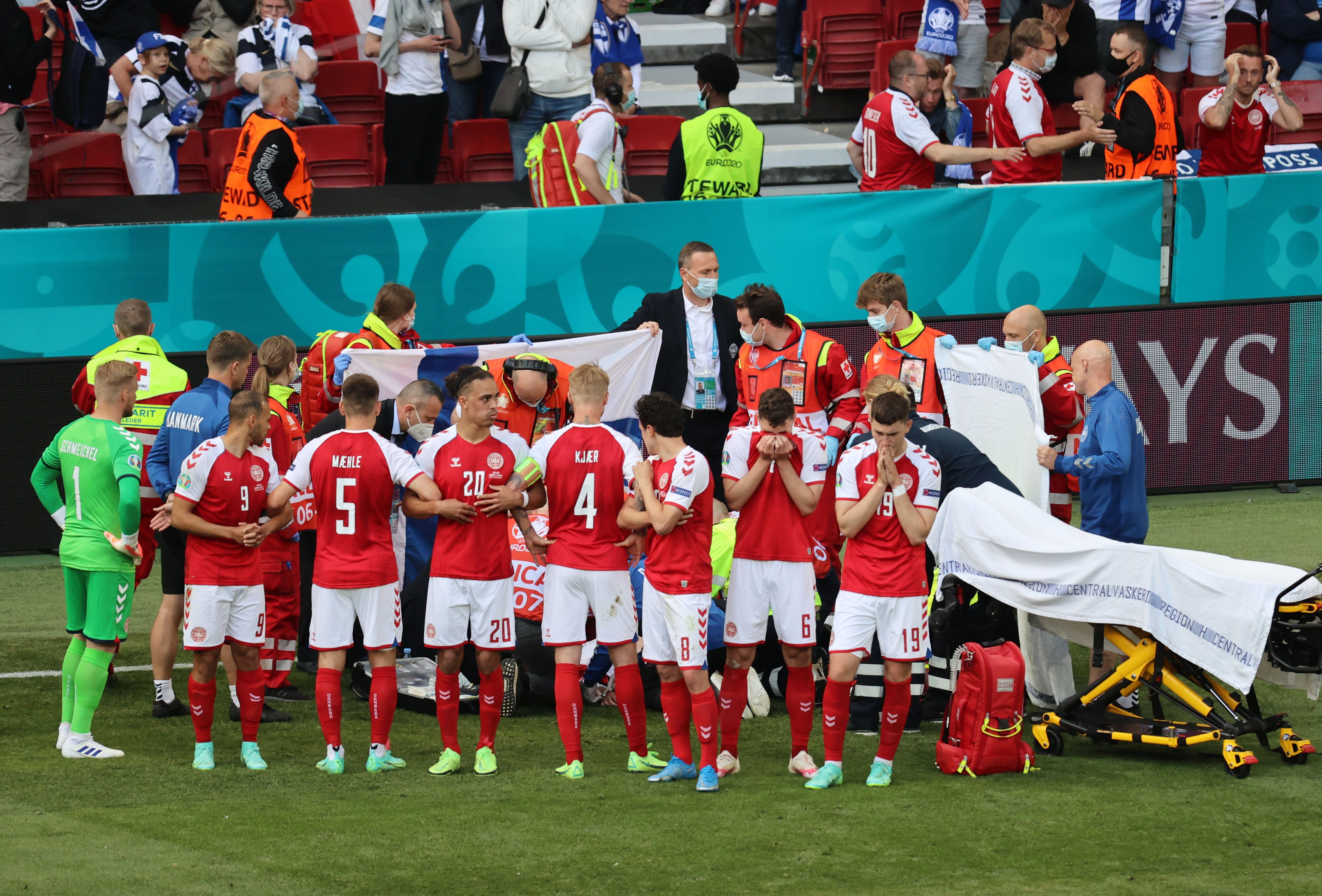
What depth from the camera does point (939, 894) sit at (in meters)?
5.75

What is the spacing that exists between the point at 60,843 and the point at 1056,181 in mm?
9709

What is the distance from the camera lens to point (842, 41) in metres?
16.3

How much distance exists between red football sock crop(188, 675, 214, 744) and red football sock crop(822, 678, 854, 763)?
2747 millimetres

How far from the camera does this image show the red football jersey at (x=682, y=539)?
7066 mm

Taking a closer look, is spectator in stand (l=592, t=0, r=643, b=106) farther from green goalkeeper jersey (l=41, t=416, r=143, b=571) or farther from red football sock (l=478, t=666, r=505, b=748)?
red football sock (l=478, t=666, r=505, b=748)

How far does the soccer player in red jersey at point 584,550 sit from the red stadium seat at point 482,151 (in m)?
7.88

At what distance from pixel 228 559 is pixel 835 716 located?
2989 mm

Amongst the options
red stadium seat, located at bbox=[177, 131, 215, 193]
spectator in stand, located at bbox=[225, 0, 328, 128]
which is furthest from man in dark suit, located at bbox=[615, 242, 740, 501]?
red stadium seat, located at bbox=[177, 131, 215, 193]

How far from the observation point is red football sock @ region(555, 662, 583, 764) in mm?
7348

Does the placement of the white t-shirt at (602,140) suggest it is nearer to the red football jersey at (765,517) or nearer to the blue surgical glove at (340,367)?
the blue surgical glove at (340,367)

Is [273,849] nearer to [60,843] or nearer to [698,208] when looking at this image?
[60,843]

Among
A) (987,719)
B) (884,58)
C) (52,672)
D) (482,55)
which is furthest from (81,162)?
(987,719)

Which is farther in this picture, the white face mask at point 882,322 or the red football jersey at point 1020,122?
the red football jersey at point 1020,122

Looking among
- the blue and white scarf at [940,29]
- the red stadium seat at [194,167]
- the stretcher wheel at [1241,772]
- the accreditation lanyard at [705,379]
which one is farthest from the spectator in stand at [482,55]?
the stretcher wheel at [1241,772]
